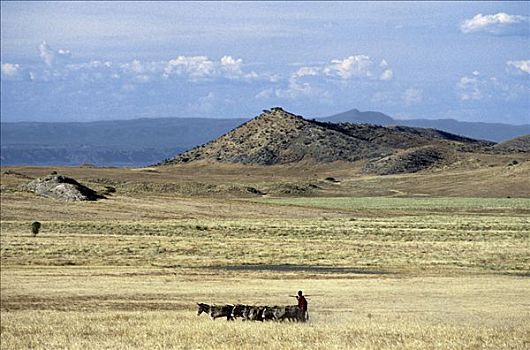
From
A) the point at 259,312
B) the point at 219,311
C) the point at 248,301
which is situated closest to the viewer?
the point at 259,312

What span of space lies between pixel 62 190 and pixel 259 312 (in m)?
67.4

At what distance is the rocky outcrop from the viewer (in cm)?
8988

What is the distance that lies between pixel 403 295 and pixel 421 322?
272 inches

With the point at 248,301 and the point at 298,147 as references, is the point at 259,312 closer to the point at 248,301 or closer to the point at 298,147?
the point at 248,301

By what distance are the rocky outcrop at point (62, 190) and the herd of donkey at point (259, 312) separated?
207 ft


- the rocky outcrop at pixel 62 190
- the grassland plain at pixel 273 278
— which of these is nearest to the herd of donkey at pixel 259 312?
the grassland plain at pixel 273 278

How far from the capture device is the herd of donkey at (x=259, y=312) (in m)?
27.1

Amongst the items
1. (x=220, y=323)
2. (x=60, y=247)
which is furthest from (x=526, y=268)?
(x=60, y=247)

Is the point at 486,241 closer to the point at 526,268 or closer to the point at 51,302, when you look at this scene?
the point at 526,268

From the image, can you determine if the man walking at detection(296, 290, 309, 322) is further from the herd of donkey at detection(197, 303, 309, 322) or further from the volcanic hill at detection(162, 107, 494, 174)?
the volcanic hill at detection(162, 107, 494, 174)

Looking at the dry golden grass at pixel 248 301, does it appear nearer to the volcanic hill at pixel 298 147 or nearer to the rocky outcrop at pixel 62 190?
the rocky outcrop at pixel 62 190

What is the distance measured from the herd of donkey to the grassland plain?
620 mm

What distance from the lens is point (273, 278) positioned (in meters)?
38.8

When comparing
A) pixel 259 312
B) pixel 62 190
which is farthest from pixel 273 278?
pixel 62 190
